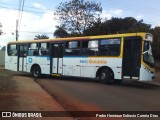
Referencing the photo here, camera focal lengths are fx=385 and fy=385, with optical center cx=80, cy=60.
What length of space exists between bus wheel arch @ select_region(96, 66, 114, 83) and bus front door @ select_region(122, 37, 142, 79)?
1101mm

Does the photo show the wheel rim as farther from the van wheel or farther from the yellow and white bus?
the van wheel

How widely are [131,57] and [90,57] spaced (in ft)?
11.9

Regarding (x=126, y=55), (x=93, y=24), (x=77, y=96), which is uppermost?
(x=93, y=24)

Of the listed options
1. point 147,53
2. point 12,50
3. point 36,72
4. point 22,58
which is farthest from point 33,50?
point 147,53

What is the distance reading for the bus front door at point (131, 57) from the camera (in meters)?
22.0

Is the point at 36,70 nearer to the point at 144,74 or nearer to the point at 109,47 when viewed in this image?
the point at 109,47

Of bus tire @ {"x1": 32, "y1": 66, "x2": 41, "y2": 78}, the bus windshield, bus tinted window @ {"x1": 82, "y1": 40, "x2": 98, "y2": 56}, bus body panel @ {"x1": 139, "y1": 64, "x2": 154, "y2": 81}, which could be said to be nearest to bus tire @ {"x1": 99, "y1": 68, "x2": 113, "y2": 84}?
bus tinted window @ {"x1": 82, "y1": 40, "x2": 98, "y2": 56}

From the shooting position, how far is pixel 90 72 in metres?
25.2

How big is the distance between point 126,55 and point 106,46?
6.27 ft

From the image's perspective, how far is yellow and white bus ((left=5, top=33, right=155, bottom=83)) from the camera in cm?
2205

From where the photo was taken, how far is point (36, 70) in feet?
98.4

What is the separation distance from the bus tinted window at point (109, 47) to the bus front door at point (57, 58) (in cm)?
417

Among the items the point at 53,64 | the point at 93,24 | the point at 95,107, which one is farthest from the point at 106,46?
the point at 93,24

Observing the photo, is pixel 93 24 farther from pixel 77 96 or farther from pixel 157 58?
pixel 77 96
